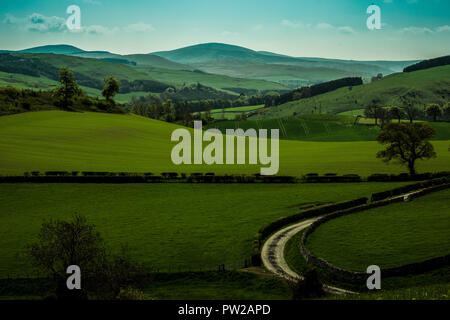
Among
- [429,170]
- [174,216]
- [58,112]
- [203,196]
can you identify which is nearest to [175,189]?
[203,196]

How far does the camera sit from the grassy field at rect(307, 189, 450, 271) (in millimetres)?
40875

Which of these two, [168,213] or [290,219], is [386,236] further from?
[168,213]

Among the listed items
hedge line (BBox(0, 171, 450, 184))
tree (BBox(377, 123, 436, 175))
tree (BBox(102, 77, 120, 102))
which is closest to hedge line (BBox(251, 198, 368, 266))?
hedge line (BBox(0, 171, 450, 184))

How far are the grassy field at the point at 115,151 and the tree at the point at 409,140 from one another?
4.42 metres

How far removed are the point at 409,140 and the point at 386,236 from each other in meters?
48.0

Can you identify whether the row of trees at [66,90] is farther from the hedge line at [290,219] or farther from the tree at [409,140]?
the hedge line at [290,219]

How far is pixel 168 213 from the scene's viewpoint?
66.6 metres

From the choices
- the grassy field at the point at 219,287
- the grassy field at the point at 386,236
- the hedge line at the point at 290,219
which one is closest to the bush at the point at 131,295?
the grassy field at the point at 219,287

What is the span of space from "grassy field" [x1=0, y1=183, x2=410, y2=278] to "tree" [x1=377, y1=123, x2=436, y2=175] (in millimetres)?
12469

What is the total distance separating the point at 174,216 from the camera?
64750 millimetres

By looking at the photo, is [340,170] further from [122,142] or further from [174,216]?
[122,142]

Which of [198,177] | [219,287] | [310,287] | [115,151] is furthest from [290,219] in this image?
[115,151]

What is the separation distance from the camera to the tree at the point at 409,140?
89.9 m

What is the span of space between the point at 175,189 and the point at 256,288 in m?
45.0
